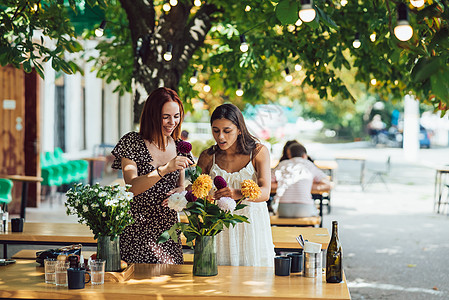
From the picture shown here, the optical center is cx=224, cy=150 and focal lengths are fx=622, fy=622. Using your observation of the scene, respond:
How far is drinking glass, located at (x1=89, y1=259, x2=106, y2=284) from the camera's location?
131 inches

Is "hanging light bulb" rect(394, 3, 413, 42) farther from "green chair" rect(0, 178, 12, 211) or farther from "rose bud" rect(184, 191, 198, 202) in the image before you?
"green chair" rect(0, 178, 12, 211)

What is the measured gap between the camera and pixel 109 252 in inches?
135

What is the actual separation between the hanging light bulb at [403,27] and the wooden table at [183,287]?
1.33 metres

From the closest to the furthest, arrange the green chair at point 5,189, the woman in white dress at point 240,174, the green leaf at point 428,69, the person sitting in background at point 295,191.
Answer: the green leaf at point 428,69 → the woman in white dress at point 240,174 → the person sitting in background at point 295,191 → the green chair at point 5,189

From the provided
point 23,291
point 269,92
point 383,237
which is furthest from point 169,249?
point 269,92

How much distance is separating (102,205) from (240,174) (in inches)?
38.6

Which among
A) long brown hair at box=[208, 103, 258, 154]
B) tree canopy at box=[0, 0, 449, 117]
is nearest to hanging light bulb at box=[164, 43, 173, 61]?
tree canopy at box=[0, 0, 449, 117]

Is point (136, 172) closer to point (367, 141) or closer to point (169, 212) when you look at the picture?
point (169, 212)

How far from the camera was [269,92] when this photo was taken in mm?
20500

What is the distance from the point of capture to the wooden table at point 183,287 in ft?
10.4

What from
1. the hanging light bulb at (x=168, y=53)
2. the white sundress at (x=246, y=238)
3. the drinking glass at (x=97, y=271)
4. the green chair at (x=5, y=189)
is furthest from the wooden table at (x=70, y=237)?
the green chair at (x=5, y=189)

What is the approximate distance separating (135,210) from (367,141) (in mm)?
39467

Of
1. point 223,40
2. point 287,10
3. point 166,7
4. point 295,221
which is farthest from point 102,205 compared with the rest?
point 223,40

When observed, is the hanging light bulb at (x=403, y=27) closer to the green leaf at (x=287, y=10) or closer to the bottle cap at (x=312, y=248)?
the green leaf at (x=287, y=10)
